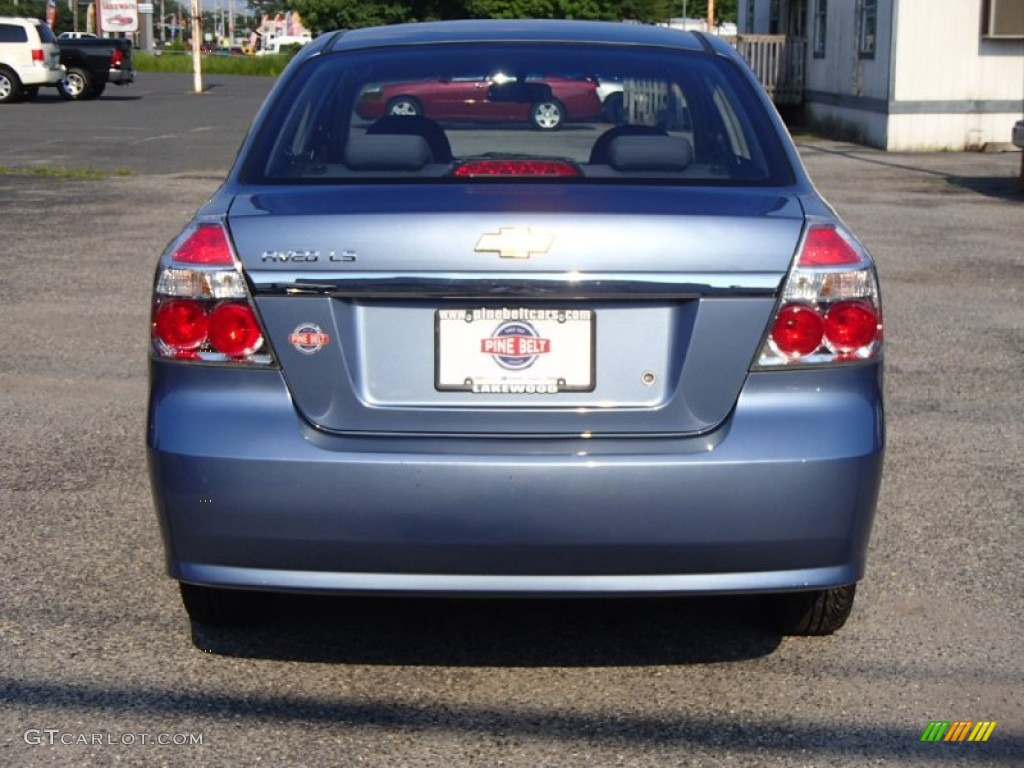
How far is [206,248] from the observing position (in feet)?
12.5

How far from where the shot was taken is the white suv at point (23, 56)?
131 ft

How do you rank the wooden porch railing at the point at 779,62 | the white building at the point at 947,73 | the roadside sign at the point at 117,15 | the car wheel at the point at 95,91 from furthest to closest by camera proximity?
the roadside sign at the point at 117,15, the car wheel at the point at 95,91, the wooden porch railing at the point at 779,62, the white building at the point at 947,73

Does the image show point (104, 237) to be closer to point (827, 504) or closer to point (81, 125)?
point (827, 504)

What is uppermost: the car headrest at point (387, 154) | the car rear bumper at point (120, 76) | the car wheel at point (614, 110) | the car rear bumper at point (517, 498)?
the car wheel at point (614, 110)

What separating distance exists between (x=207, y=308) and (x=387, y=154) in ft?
2.45

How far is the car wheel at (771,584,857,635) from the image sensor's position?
14.1ft

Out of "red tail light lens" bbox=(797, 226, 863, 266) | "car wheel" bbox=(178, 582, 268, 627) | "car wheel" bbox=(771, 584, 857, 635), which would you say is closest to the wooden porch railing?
"car wheel" bbox=(771, 584, 857, 635)

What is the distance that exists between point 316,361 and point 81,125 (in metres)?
29.0

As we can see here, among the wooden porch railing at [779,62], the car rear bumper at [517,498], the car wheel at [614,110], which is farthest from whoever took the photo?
the wooden porch railing at [779,62]

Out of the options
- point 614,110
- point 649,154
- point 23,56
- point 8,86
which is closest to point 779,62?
point 23,56

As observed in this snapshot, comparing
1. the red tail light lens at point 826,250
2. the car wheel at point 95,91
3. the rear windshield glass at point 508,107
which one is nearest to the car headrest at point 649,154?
the rear windshield glass at point 508,107

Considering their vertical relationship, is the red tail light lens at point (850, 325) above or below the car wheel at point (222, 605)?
above

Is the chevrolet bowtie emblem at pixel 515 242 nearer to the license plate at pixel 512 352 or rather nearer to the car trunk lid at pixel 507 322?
the car trunk lid at pixel 507 322

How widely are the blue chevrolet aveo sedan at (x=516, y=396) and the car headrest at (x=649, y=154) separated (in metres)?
0.44
